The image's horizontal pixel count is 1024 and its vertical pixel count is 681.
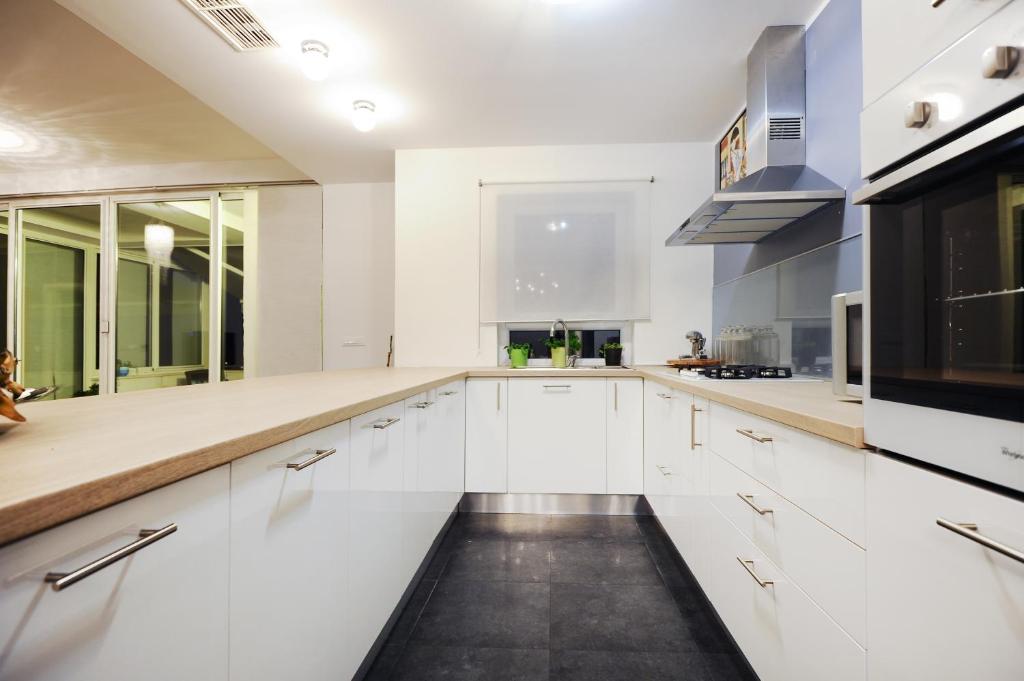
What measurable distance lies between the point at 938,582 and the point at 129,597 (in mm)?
1138

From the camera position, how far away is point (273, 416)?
93cm

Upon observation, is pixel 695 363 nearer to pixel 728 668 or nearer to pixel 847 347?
pixel 847 347

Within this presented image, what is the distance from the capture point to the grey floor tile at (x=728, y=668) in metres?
1.40

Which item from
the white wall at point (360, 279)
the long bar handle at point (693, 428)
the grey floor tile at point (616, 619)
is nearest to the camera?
the grey floor tile at point (616, 619)

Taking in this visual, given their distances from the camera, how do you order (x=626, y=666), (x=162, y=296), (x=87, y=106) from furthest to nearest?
(x=162, y=296) → (x=87, y=106) → (x=626, y=666)

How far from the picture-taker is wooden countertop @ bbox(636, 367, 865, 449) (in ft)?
2.89

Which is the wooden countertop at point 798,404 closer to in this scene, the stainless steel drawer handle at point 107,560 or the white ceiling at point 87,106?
the stainless steel drawer handle at point 107,560

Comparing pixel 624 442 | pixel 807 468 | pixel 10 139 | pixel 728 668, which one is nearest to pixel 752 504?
pixel 807 468

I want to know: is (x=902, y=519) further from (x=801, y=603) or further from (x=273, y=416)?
(x=273, y=416)

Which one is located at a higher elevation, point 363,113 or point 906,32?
point 363,113

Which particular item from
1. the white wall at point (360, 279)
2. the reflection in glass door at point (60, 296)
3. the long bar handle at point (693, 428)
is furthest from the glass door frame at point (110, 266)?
the long bar handle at point (693, 428)

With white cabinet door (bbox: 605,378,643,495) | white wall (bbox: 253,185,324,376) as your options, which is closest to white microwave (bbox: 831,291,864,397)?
white cabinet door (bbox: 605,378,643,495)

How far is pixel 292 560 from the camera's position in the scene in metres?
0.91

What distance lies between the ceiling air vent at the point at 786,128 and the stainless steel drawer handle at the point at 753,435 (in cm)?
166
